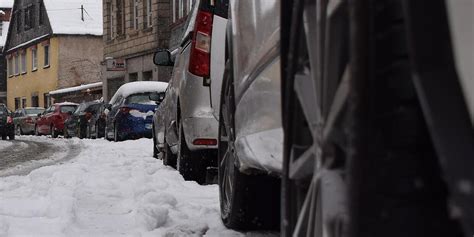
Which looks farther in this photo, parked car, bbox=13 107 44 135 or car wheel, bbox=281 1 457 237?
parked car, bbox=13 107 44 135

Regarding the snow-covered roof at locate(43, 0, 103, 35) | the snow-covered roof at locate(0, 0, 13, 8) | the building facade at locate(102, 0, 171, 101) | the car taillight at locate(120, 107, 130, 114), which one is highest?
the snow-covered roof at locate(0, 0, 13, 8)

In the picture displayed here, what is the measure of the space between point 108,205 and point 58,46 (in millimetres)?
40776

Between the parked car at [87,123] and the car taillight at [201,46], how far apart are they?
52.4ft

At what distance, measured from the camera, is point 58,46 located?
147ft

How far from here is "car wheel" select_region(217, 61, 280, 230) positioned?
4.08 metres

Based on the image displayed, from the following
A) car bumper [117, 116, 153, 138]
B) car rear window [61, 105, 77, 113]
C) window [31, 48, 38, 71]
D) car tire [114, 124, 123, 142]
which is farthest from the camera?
window [31, 48, 38, 71]

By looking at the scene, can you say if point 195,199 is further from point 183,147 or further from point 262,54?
point 262,54

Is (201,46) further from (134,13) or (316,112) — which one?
(134,13)

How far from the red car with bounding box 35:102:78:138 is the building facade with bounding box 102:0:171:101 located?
3.91 m

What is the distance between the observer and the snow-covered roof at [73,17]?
4512cm

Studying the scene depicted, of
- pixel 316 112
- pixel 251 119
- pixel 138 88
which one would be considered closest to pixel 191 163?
pixel 251 119

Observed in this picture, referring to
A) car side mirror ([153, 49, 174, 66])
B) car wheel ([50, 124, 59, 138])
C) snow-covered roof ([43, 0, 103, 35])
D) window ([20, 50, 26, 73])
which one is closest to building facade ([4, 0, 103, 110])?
snow-covered roof ([43, 0, 103, 35])

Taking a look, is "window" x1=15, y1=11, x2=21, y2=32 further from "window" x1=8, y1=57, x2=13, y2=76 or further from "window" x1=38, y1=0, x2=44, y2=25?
"window" x1=38, y1=0, x2=44, y2=25

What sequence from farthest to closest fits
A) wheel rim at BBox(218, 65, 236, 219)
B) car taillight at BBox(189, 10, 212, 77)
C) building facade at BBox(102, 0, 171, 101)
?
building facade at BBox(102, 0, 171, 101)
car taillight at BBox(189, 10, 212, 77)
wheel rim at BBox(218, 65, 236, 219)
